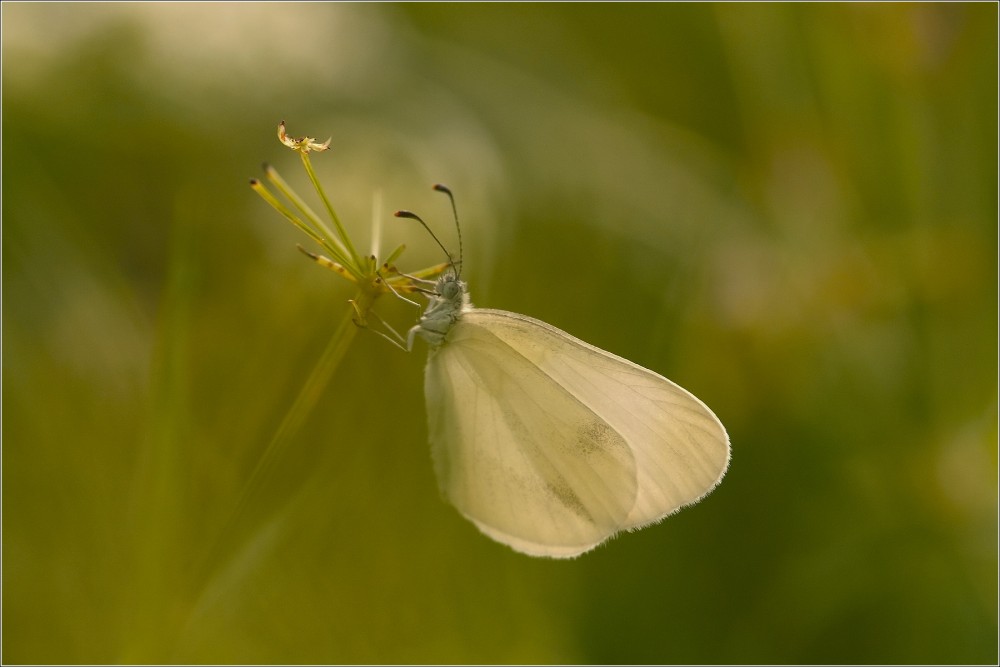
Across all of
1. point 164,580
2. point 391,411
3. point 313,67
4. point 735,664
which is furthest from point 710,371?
point 164,580

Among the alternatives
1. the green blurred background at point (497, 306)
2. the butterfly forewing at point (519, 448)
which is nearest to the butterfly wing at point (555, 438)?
the butterfly forewing at point (519, 448)

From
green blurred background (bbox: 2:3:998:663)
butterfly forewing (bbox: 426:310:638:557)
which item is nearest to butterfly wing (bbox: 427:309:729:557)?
butterfly forewing (bbox: 426:310:638:557)

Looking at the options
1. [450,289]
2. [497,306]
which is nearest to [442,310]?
[450,289]

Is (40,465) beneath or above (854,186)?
beneath

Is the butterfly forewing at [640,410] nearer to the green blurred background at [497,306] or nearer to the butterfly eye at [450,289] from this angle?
the butterfly eye at [450,289]

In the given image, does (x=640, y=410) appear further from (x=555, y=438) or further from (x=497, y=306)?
(x=497, y=306)

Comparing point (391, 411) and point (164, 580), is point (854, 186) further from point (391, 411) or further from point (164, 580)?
point (164, 580)

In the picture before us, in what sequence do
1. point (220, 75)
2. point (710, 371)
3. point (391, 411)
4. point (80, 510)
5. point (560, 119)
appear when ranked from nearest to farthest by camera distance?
point (80, 510) → point (391, 411) → point (220, 75) → point (710, 371) → point (560, 119)

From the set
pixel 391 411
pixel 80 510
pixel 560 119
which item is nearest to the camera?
pixel 80 510
